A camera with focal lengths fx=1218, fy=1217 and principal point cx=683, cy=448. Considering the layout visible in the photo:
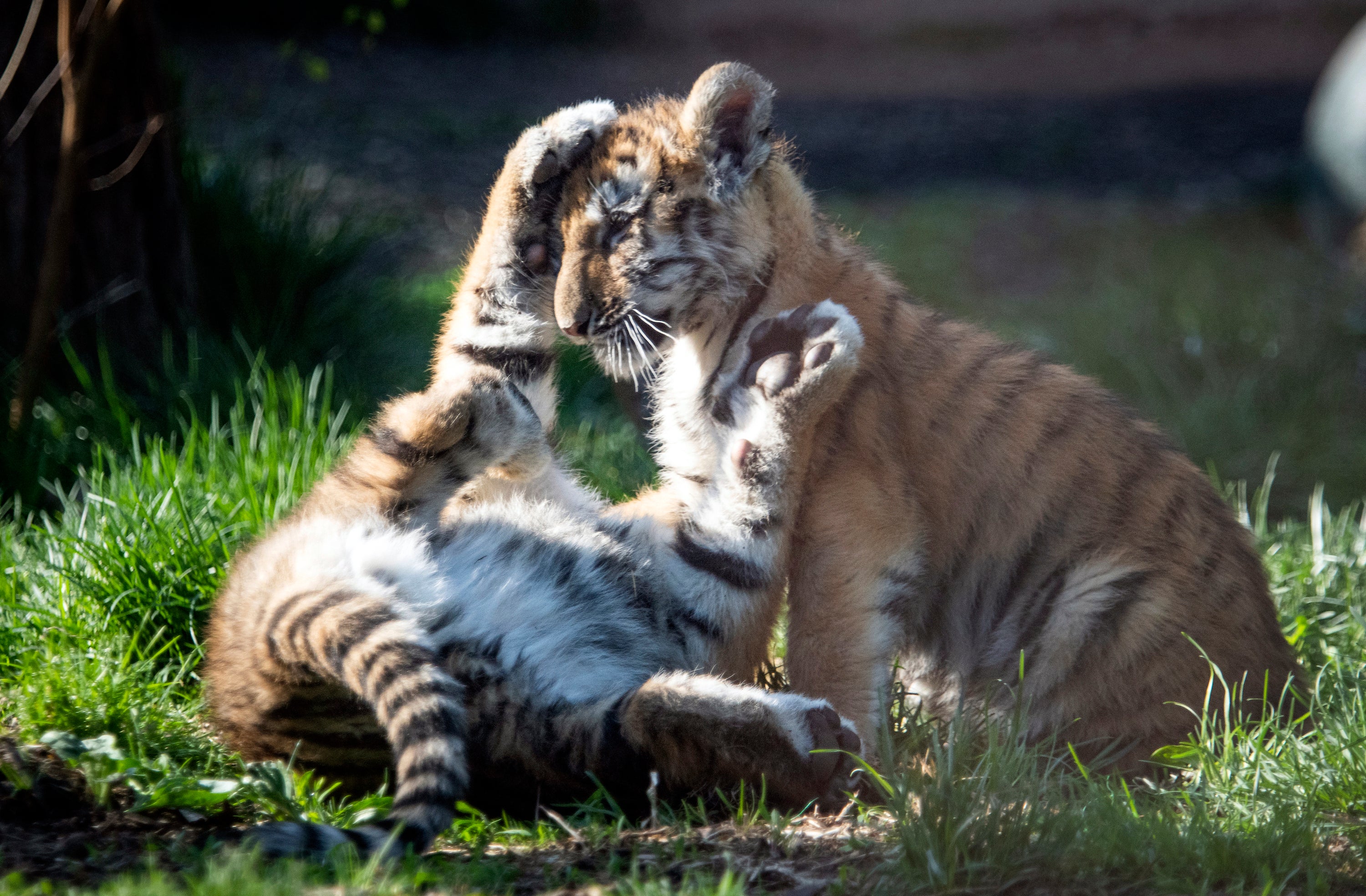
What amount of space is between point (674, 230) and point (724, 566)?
82 centimetres

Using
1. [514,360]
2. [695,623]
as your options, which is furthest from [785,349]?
[514,360]

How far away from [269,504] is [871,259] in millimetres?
1782

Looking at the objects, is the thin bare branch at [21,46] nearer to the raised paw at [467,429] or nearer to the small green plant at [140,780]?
the raised paw at [467,429]

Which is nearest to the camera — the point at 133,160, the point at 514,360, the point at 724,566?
the point at 724,566

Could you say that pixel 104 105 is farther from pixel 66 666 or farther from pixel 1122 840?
pixel 1122 840

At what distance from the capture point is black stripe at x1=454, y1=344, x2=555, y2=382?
3195 mm

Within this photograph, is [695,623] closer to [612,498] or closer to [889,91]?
[612,498]

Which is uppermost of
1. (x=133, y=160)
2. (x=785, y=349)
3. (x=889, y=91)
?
(x=889, y=91)

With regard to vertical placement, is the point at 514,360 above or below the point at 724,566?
above

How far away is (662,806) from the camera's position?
94.7 inches

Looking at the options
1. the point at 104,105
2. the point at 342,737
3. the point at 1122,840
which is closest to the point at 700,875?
the point at 1122,840

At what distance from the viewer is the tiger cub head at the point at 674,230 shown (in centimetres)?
291

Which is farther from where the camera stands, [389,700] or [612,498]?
[612,498]

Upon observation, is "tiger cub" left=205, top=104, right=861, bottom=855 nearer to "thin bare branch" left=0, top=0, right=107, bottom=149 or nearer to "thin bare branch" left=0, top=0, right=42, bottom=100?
"thin bare branch" left=0, top=0, right=107, bottom=149
